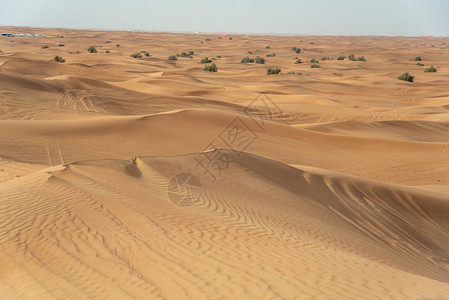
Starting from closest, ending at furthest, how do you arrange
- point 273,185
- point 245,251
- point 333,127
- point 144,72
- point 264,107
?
point 245,251 < point 273,185 < point 333,127 < point 264,107 < point 144,72

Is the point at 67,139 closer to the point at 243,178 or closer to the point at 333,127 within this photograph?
the point at 243,178

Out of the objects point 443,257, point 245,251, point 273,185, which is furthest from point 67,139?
point 443,257

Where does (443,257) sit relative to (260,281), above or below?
below

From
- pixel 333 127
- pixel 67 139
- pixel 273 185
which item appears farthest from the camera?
pixel 333 127

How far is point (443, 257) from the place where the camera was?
794cm

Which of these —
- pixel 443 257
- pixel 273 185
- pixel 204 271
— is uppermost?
pixel 204 271

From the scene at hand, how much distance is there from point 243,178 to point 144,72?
2751 centimetres

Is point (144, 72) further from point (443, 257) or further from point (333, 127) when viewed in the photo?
point (443, 257)

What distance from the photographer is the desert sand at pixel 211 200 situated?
461cm

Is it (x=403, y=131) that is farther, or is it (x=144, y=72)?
(x=144, y=72)

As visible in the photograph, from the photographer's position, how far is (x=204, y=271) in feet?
15.4

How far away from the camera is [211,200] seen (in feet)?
25.9

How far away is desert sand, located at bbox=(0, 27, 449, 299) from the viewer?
15.1 ft

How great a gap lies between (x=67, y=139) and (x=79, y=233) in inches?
319
